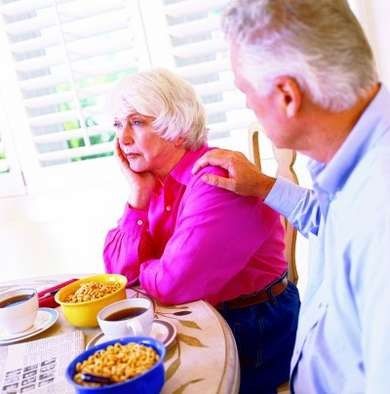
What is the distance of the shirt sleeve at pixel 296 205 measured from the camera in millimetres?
1122

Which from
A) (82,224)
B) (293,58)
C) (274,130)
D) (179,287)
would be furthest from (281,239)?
(82,224)

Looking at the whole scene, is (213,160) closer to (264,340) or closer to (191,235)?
(191,235)

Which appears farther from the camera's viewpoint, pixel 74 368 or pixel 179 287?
pixel 179 287

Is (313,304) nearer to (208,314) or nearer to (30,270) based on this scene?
(208,314)

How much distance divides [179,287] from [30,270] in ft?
4.85

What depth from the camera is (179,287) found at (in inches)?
42.0

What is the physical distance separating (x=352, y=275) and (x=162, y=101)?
769 mm

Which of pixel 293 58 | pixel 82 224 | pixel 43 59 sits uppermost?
pixel 43 59

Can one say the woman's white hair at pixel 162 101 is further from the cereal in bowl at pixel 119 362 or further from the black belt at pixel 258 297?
the cereal in bowl at pixel 119 362

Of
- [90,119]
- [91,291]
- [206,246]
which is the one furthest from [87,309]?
[90,119]

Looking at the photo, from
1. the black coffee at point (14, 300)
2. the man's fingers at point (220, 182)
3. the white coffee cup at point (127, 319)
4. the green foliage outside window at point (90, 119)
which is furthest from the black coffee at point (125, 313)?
the green foliage outside window at point (90, 119)

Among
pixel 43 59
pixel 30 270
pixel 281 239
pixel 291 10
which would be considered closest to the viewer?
pixel 291 10

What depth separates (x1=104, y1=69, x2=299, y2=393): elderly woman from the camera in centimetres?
110

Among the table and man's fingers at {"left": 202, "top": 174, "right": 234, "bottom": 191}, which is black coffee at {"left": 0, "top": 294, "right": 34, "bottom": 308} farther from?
man's fingers at {"left": 202, "top": 174, "right": 234, "bottom": 191}
